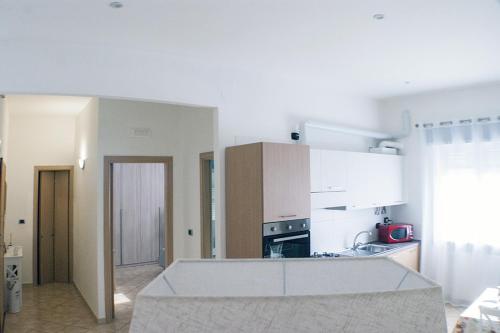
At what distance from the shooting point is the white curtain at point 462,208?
502 centimetres

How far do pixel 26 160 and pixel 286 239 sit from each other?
546 centimetres

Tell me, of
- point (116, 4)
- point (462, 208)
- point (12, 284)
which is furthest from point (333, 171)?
point (12, 284)

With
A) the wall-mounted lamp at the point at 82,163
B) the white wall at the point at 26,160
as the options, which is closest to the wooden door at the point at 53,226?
the white wall at the point at 26,160

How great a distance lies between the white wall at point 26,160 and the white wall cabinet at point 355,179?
4.95 meters

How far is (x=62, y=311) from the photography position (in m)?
5.65

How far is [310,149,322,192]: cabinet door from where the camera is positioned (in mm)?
4359

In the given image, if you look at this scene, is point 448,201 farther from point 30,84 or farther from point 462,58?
point 30,84

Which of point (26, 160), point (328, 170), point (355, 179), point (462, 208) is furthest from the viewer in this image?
point (26, 160)

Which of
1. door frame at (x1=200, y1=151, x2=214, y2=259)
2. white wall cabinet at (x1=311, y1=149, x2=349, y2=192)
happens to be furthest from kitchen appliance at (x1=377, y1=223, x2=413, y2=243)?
door frame at (x1=200, y1=151, x2=214, y2=259)

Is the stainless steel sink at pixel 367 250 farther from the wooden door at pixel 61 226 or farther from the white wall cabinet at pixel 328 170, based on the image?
the wooden door at pixel 61 226

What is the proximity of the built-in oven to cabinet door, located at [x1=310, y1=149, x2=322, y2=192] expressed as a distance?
53 cm

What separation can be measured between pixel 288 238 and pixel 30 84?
8.18 feet

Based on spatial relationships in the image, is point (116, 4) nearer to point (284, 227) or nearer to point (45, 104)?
point (284, 227)

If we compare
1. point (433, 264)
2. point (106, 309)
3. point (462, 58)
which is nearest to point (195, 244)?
point (106, 309)
